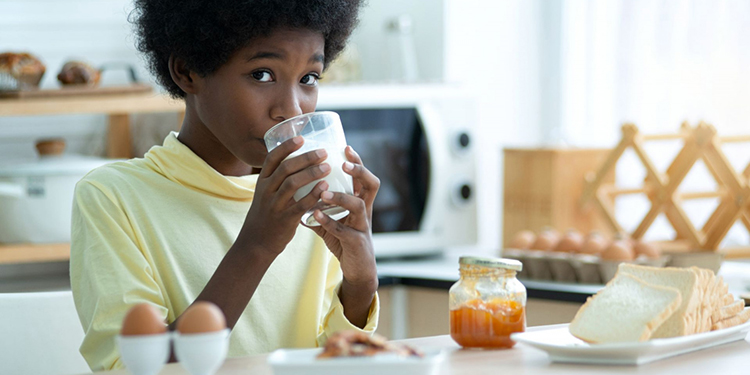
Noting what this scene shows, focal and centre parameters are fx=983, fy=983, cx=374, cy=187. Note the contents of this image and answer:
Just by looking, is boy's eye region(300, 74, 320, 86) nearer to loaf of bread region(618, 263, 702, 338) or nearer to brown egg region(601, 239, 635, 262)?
loaf of bread region(618, 263, 702, 338)

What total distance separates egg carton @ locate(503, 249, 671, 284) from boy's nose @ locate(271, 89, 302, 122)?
0.99m

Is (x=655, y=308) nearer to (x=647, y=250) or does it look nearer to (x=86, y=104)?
(x=647, y=250)

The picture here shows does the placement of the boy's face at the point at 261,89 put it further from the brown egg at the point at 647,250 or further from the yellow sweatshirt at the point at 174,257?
the brown egg at the point at 647,250

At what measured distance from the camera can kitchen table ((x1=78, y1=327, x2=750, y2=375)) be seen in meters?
0.96

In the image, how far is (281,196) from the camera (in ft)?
3.54

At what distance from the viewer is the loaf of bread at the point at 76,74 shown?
2.26m

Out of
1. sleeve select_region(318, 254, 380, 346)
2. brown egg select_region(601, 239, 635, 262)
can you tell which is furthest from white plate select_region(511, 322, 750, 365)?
brown egg select_region(601, 239, 635, 262)

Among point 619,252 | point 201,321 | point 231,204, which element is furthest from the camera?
point 619,252

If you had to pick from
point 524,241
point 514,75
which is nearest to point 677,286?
point 524,241

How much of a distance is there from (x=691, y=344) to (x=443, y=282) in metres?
1.19

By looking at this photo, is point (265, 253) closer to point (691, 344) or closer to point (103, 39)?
point (691, 344)

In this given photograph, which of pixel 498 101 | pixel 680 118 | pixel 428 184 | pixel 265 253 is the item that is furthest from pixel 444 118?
pixel 265 253

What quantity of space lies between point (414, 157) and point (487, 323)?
1479mm

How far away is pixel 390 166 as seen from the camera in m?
2.51
